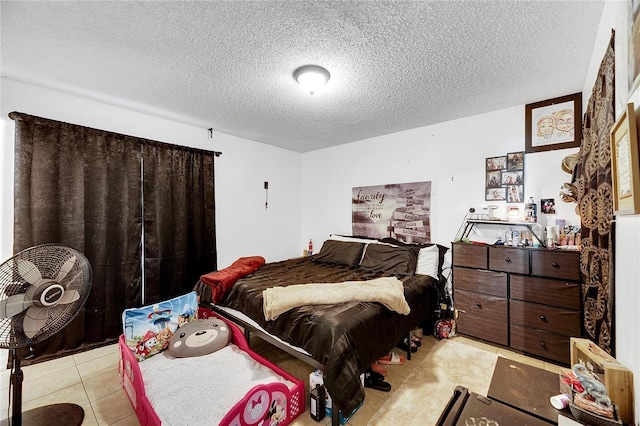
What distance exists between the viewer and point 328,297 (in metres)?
2.01

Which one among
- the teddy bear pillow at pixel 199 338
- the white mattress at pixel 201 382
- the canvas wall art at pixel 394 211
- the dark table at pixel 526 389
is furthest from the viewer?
the canvas wall art at pixel 394 211

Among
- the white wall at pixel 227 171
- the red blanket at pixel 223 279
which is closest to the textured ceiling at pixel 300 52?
the white wall at pixel 227 171

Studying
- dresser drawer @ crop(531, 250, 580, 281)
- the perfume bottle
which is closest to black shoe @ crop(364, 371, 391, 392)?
the perfume bottle

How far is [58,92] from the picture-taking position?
2465 mm

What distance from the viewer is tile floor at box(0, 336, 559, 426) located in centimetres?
174

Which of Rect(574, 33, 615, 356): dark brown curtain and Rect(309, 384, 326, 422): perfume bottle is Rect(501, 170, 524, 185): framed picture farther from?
Rect(309, 384, 326, 422): perfume bottle

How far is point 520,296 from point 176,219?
146 inches

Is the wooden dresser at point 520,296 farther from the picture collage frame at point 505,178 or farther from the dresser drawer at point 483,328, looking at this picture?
the picture collage frame at point 505,178

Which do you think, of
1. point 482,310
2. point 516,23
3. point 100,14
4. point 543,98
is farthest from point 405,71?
point 482,310

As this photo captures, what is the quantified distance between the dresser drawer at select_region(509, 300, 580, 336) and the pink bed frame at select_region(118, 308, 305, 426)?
211cm

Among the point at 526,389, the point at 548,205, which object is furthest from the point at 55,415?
the point at 548,205

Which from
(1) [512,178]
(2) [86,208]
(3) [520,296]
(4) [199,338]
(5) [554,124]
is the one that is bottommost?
(4) [199,338]

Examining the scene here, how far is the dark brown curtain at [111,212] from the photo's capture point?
2.32m

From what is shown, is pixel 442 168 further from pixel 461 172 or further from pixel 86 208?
pixel 86 208
